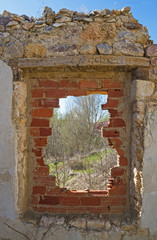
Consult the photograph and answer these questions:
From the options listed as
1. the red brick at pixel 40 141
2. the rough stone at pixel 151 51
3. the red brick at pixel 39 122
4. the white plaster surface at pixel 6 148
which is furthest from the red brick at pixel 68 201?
the rough stone at pixel 151 51

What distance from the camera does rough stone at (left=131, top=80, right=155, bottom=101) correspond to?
1908 millimetres

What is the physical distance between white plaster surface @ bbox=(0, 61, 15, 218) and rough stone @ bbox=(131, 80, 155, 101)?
1565 millimetres

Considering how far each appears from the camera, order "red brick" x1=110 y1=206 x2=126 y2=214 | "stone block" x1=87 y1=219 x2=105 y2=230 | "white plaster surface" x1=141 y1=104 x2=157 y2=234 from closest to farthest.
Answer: "white plaster surface" x1=141 y1=104 x2=157 y2=234 < "stone block" x1=87 y1=219 x2=105 y2=230 < "red brick" x1=110 y1=206 x2=126 y2=214

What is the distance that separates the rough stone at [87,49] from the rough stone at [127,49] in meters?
0.26

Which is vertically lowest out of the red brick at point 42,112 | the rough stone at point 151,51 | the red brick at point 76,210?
the red brick at point 76,210

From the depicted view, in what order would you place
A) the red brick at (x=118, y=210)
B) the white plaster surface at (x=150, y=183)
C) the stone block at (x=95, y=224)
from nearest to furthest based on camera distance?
the white plaster surface at (x=150, y=183)
the stone block at (x=95, y=224)
the red brick at (x=118, y=210)

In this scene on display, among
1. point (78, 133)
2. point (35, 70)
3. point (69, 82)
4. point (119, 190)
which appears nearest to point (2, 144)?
point (35, 70)

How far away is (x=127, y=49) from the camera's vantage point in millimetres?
1937

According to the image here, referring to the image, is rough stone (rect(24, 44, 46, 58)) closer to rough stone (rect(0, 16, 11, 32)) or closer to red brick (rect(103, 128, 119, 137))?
rough stone (rect(0, 16, 11, 32))

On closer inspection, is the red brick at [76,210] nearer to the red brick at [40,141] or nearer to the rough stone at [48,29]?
the red brick at [40,141]

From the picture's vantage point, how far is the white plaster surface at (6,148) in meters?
1.96


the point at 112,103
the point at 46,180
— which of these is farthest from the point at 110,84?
the point at 46,180

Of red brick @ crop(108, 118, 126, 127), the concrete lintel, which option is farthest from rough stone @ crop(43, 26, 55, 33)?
red brick @ crop(108, 118, 126, 127)

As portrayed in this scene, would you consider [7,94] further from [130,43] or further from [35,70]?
[130,43]
